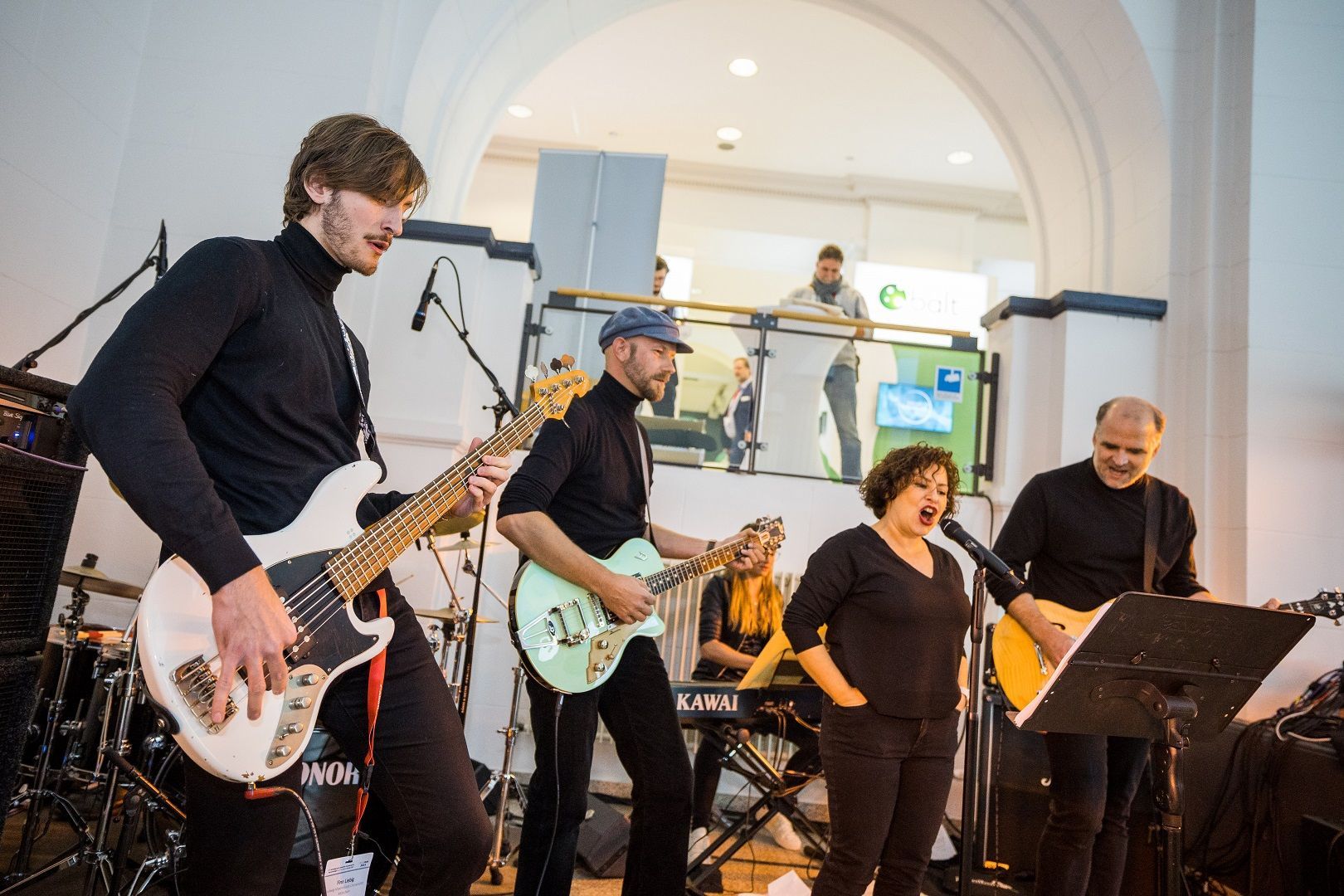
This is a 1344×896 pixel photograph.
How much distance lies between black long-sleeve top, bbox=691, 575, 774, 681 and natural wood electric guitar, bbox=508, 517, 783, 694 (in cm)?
206

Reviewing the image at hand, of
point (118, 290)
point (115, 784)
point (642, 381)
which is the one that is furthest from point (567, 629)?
point (118, 290)

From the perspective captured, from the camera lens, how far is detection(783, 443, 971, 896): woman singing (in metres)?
2.82

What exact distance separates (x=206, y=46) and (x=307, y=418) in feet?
14.3

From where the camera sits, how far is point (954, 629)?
301cm

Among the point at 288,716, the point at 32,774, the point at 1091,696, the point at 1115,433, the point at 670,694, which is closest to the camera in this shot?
the point at 288,716

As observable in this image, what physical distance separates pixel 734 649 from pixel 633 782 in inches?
95.4

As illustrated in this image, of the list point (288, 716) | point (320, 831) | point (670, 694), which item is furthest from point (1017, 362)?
point (288, 716)

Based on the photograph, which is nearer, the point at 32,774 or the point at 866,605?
the point at 866,605

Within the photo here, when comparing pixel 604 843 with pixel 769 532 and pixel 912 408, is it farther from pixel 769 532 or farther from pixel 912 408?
pixel 912 408

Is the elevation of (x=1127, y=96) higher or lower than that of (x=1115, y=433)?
higher

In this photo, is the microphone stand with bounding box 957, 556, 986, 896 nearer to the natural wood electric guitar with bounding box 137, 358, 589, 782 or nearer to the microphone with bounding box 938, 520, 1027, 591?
the microphone with bounding box 938, 520, 1027, 591

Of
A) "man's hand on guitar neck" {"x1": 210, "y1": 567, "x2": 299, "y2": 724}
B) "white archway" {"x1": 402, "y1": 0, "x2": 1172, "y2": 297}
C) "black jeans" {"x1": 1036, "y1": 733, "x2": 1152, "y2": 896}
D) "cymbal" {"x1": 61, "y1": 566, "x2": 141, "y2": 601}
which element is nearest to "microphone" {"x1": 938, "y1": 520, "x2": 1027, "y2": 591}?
"black jeans" {"x1": 1036, "y1": 733, "x2": 1152, "y2": 896}

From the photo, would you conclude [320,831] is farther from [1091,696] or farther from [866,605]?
[1091,696]

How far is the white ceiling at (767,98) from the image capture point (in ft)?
29.3
